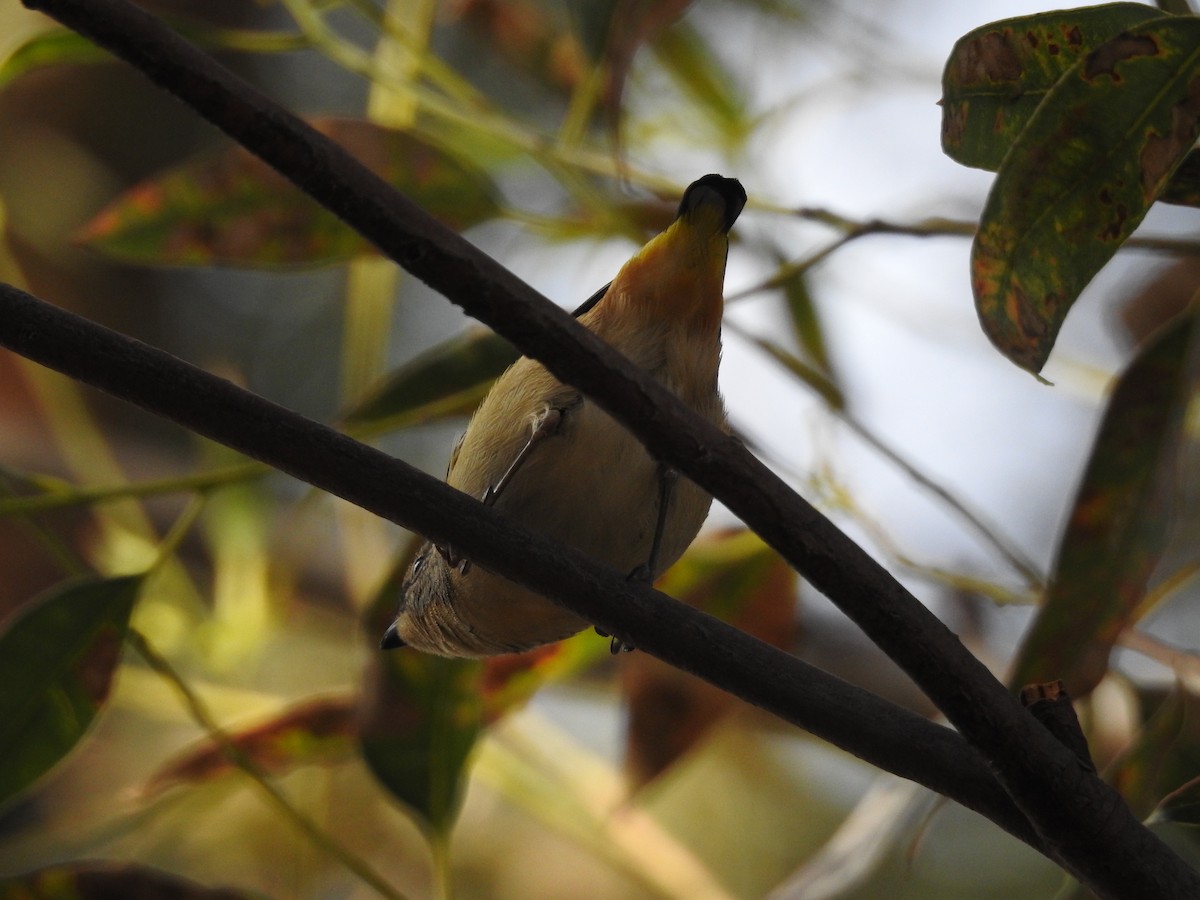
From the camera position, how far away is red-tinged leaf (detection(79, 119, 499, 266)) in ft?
5.98

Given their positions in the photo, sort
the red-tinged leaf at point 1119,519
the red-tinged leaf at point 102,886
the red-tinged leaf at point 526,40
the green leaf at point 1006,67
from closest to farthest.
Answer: the green leaf at point 1006,67 < the red-tinged leaf at point 1119,519 < the red-tinged leaf at point 102,886 < the red-tinged leaf at point 526,40

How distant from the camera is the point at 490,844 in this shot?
3.72m

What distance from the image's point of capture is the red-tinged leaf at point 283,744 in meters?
2.01

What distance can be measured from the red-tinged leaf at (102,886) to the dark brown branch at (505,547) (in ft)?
3.32

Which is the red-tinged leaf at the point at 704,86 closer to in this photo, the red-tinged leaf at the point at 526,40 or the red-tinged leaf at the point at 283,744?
the red-tinged leaf at the point at 526,40

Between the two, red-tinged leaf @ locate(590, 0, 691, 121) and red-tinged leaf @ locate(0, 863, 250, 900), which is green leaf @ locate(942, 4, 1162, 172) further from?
red-tinged leaf @ locate(0, 863, 250, 900)

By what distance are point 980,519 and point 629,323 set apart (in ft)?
2.26

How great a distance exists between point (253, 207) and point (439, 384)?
0.42 metres

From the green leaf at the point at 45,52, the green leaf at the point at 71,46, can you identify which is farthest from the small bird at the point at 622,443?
the green leaf at the point at 45,52

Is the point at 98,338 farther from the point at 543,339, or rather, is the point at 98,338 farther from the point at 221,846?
the point at 221,846

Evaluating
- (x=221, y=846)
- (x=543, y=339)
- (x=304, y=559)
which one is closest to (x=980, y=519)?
(x=543, y=339)

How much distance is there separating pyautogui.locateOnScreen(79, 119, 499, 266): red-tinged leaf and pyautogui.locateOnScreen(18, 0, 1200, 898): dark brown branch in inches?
41.1

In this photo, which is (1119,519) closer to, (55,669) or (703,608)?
(703,608)

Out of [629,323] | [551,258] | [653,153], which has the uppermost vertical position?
[653,153]
